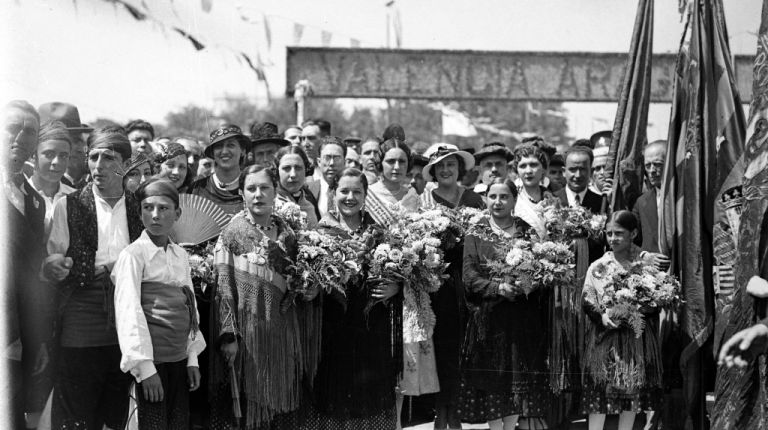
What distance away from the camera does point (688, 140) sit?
779 cm

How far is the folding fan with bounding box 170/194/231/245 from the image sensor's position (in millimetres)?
6891

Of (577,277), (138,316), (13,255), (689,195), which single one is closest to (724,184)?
(689,195)

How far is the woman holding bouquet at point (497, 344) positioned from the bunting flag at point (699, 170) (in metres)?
1.14

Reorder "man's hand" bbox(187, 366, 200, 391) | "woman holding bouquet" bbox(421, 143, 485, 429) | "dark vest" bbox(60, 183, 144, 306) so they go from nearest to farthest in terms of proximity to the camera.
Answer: "dark vest" bbox(60, 183, 144, 306), "man's hand" bbox(187, 366, 200, 391), "woman holding bouquet" bbox(421, 143, 485, 429)

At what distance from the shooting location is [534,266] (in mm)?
7145

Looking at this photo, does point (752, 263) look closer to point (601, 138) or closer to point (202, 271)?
point (202, 271)

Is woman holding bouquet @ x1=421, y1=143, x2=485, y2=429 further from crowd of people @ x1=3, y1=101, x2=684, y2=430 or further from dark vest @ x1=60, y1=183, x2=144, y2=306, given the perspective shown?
dark vest @ x1=60, y1=183, x2=144, y2=306

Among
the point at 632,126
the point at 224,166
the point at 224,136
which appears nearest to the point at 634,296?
the point at 632,126

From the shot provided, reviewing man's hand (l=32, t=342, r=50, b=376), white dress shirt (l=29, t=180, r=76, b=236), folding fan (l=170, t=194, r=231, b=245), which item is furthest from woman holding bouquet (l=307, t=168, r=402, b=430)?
man's hand (l=32, t=342, r=50, b=376)

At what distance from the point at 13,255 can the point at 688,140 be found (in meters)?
4.98

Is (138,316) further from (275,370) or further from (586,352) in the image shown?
(586,352)

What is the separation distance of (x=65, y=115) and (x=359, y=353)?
254 cm

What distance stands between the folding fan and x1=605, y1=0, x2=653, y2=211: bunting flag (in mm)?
3152

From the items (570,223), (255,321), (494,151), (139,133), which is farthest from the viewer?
(139,133)
